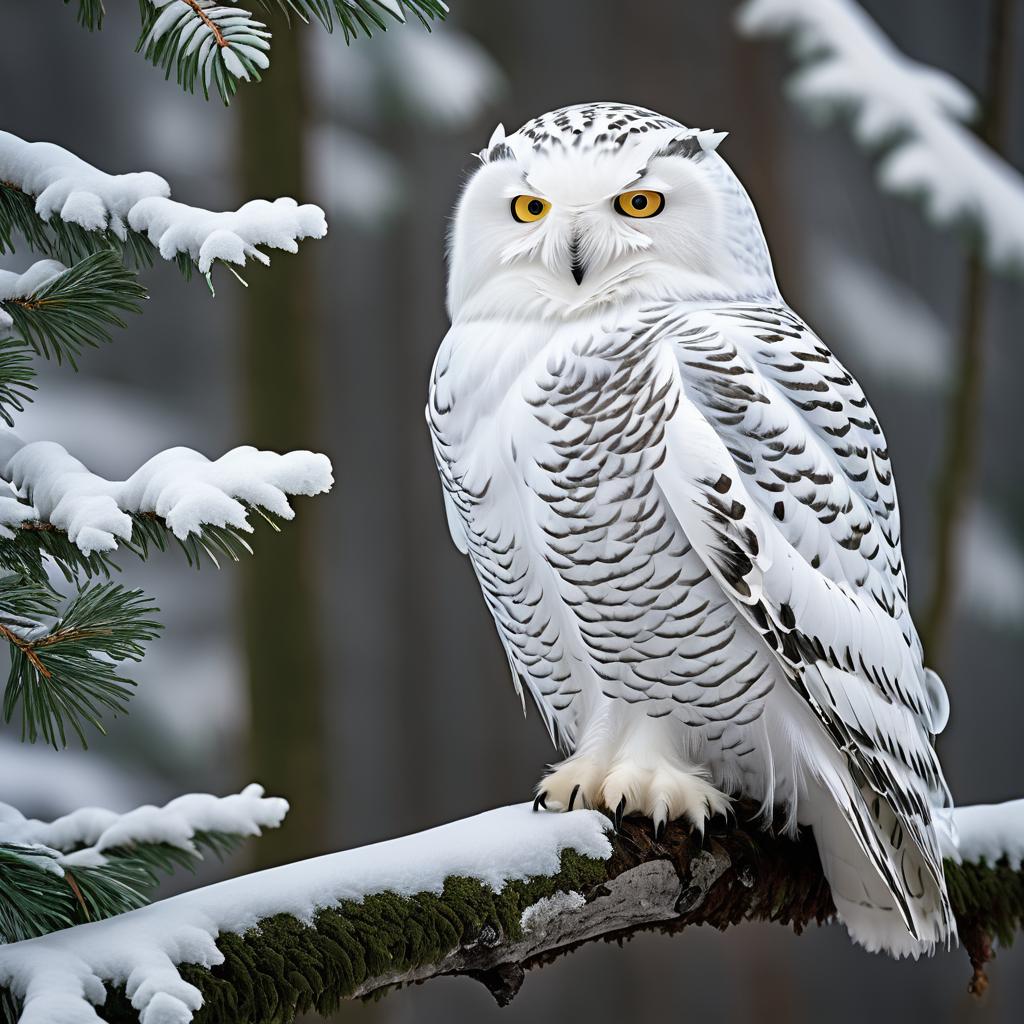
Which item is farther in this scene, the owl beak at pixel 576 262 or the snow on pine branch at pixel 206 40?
the owl beak at pixel 576 262

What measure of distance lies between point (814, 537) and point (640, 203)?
374 millimetres

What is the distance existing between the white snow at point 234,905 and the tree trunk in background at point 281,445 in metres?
1.41

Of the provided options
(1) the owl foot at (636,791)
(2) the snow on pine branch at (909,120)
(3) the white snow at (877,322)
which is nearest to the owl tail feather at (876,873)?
(1) the owl foot at (636,791)

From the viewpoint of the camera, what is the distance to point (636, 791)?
1.27m

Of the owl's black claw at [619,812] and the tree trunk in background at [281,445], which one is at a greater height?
the tree trunk in background at [281,445]

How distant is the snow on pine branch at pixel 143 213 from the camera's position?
2.55ft

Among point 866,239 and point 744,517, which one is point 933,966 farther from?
point 744,517

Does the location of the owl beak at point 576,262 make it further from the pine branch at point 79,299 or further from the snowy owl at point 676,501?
the pine branch at point 79,299

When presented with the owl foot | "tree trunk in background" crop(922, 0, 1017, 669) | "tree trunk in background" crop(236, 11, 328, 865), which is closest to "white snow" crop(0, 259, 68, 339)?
the owl foot

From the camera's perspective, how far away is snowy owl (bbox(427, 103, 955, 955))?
122cm

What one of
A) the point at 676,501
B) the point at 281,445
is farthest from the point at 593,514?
the point at 281,445

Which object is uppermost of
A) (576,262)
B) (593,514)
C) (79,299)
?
(576,262)

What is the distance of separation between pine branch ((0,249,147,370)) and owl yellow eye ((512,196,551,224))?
51 centimetres

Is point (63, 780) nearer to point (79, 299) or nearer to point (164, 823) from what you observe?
point (164, 823)
